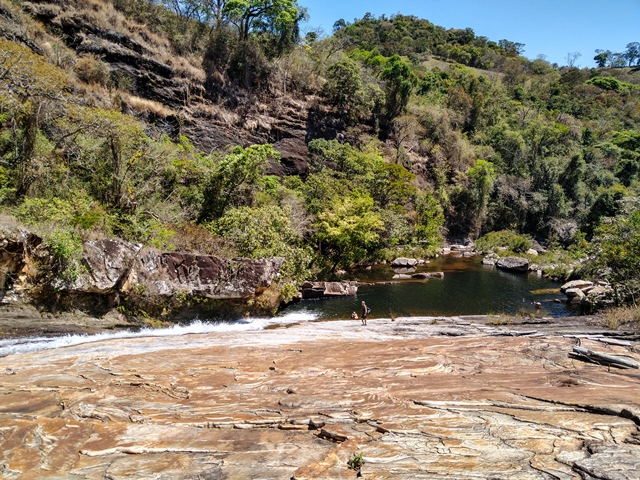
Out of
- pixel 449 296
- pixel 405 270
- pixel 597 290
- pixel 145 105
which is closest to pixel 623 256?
pixel 597 290

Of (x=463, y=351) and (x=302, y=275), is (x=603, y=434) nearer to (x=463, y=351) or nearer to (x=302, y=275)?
(x=463, y=351)

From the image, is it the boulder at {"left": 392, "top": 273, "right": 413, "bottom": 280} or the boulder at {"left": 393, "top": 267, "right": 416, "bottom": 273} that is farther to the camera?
the boulder at {"left": 393, "top": 267, "right": 416, "bottom": 273}

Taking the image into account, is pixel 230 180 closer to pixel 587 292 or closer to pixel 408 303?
pixel 408 303

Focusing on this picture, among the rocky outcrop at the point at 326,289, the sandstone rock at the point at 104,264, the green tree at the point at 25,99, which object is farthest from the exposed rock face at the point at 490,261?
the green tree at the point at 25,99

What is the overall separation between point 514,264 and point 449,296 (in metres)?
14.4

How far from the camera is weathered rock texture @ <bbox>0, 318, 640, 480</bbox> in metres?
5.79

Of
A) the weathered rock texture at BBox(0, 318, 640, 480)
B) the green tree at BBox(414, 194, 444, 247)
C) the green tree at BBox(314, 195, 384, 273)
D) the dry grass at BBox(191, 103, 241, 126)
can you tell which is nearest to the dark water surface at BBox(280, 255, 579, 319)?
the green tree at BBox(314, 195, 384, 273)

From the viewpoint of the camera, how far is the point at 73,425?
7391mm

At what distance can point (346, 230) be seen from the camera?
30.0 meters

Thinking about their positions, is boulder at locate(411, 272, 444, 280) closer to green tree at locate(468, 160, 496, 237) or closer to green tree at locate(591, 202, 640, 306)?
green tree at locate(591, 202, 640, 306)

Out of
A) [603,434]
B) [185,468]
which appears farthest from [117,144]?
[603,434]

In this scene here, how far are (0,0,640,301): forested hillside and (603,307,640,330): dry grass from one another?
11.0 ft

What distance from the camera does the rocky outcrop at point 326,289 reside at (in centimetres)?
2559

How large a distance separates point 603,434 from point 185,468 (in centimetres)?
662
